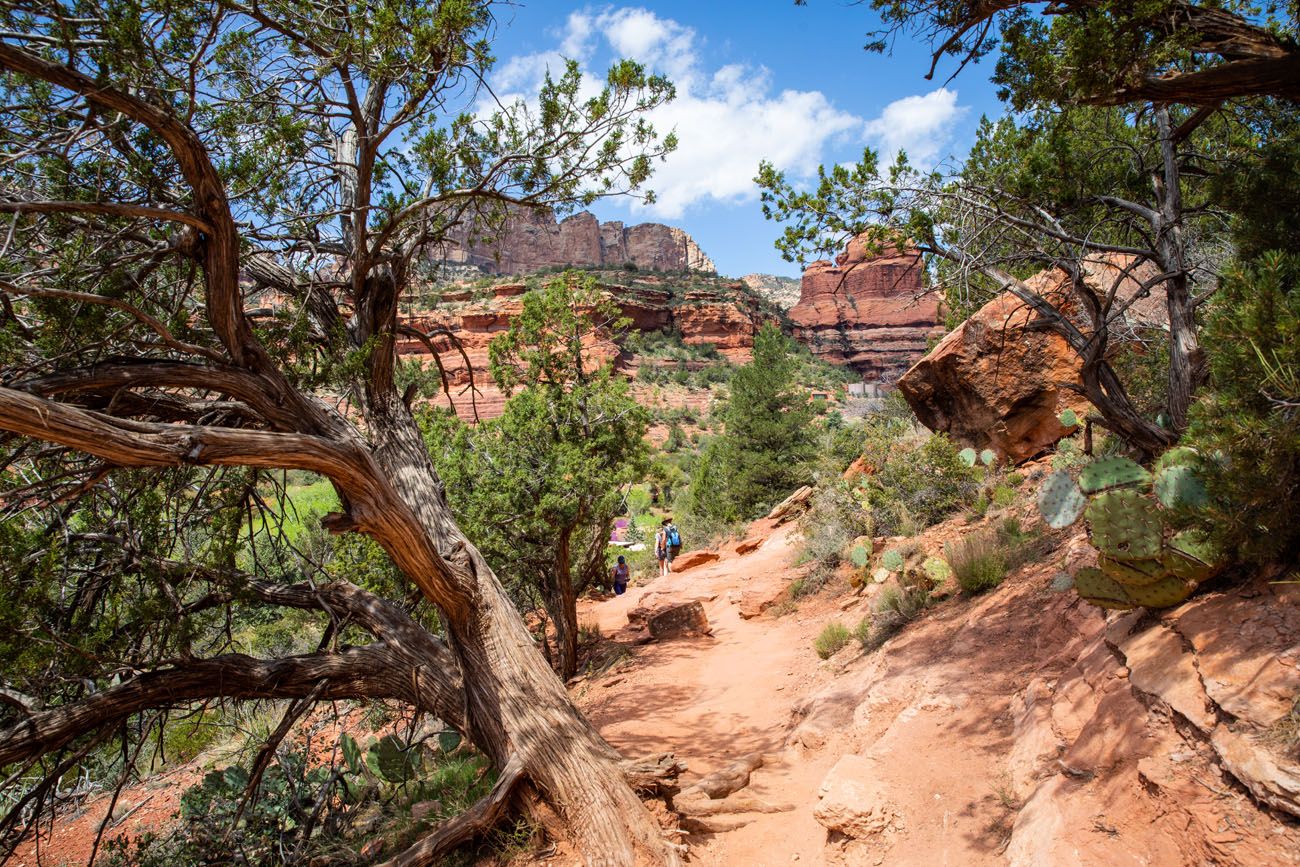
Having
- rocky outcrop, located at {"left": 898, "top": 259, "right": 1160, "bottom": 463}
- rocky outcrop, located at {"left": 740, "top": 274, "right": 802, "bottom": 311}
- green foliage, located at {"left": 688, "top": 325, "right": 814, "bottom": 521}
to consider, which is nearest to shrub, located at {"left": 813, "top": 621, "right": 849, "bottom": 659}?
rocky outcrop, located at {"left": 898, "top": 259, "right": 1160, "bottom": 463}

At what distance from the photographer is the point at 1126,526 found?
A: 13.7ft

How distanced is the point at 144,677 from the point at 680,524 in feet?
71.2

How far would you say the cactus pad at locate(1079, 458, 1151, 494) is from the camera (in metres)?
4.99

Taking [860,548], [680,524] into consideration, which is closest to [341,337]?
[860,548]

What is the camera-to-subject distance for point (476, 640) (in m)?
4.41

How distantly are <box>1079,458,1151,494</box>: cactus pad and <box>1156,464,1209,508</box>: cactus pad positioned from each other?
1.08 m

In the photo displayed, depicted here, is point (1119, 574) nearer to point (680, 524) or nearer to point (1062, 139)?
point (1062, 139)

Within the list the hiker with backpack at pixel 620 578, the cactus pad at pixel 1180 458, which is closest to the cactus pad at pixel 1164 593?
the cactus pad at pixel 1180 458

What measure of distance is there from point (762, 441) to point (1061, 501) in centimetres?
1672

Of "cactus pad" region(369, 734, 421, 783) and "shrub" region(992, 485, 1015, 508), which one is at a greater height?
"shrub" region(992, 485, 1015, 508)

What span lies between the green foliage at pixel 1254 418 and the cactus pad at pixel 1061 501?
2.93 m

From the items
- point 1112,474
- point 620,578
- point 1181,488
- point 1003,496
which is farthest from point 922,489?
point 1181,488

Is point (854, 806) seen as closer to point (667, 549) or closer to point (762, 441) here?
point (667, 549)

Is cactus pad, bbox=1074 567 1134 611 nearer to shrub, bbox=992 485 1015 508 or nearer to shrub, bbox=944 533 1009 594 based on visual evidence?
shrub, bbox=944 533 1009 594
